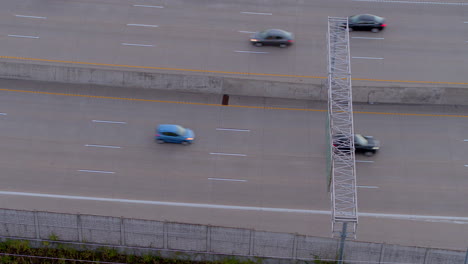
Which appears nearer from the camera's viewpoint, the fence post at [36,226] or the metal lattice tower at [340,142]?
the fence post at [36,226]

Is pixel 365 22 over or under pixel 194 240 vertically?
over

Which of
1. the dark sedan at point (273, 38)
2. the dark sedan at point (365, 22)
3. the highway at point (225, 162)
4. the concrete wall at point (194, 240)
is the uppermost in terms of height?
the dark sedan at point (365, 22)

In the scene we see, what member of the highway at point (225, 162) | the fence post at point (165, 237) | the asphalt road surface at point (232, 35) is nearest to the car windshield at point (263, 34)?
the asphalt road surface at point (232, 35)

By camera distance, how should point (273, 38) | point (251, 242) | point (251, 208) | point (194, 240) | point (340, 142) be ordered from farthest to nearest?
point (273, 38)
point (251, 208)
point (340, 142)
point (194, 240)
point (251, 242)

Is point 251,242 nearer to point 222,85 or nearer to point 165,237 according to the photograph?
point 165,237

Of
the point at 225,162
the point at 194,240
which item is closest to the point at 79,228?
the point at 194,240

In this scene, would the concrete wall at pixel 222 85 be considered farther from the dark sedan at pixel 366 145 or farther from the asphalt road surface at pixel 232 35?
the dark sedan at pixel 366 145

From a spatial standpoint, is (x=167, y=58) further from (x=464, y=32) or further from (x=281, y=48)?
(x=464, y=32)
